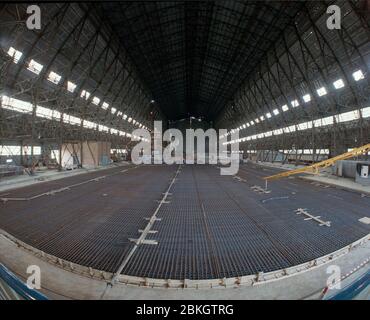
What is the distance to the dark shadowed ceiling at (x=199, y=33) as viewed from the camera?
20.5 m

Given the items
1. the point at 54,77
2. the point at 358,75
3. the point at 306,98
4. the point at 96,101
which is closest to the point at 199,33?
the point at 306,98

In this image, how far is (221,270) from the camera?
3818 millimetres

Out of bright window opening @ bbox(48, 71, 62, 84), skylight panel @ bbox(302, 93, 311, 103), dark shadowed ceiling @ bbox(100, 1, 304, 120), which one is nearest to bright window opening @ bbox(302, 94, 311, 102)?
skylight panel @ bbox(302, 93, 311, 103)

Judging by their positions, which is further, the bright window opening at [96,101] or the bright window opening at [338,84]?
the bright window opening at [96,101]

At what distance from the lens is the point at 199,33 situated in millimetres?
27203

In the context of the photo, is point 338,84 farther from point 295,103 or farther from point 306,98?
point 295,103

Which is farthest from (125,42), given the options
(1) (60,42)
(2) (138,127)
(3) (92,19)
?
(2) (138,127)

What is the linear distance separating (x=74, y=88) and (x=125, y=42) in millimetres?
7798

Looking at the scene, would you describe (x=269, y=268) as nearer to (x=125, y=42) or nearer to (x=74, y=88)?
(x=74, y=88)

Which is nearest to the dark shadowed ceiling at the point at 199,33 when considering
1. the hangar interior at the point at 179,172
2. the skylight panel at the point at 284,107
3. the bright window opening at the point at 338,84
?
the hangar interior at the point at 179,172

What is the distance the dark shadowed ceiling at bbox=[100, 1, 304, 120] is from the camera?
20453 millimetres

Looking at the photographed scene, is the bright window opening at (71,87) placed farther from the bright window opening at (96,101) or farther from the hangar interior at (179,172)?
the bright window opening at (96,101)

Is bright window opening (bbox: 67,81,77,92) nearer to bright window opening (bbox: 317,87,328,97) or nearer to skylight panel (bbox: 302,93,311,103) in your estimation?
skylight panel (bbox: 302,93,311,103)
